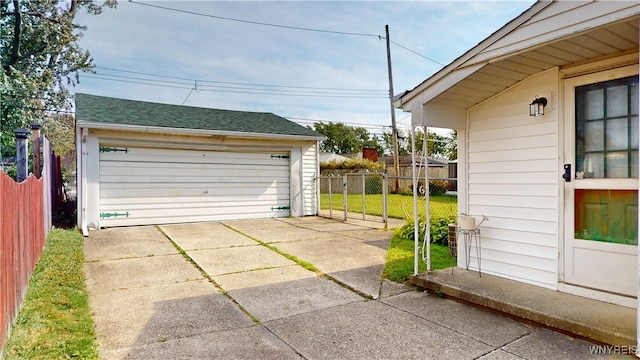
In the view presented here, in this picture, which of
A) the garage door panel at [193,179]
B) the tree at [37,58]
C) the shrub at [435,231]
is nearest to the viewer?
the shrub at [435,231]

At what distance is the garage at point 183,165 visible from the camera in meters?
7.91

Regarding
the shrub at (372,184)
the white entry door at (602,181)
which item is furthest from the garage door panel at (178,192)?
the shrub at (372,184)

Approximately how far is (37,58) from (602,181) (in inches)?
695

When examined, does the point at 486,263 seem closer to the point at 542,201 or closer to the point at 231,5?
the point at 542,201

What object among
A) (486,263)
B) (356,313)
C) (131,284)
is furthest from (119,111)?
(486,263)

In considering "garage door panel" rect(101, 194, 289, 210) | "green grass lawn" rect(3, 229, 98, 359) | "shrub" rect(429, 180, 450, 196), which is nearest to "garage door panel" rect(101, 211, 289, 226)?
"garage door panel" rect(101, 194, 289, 210)

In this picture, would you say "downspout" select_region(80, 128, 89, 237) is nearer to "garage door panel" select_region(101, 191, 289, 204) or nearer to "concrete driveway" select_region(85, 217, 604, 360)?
"garage door panel" select_region(101, 191, 289, 204)

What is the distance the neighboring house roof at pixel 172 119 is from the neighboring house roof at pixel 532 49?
20.2ft

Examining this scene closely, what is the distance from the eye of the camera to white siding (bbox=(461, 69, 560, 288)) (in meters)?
3.59

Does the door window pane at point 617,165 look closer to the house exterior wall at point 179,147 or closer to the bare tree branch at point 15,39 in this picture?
the house exterior wall at point 179,147

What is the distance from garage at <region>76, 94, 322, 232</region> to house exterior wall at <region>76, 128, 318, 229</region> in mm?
20

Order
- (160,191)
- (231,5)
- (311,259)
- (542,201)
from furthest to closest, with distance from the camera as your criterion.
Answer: (231,5) → (160,191) → (311,259) → (542,201)

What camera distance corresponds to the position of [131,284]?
4.18 metres

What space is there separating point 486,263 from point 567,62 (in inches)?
89.8
